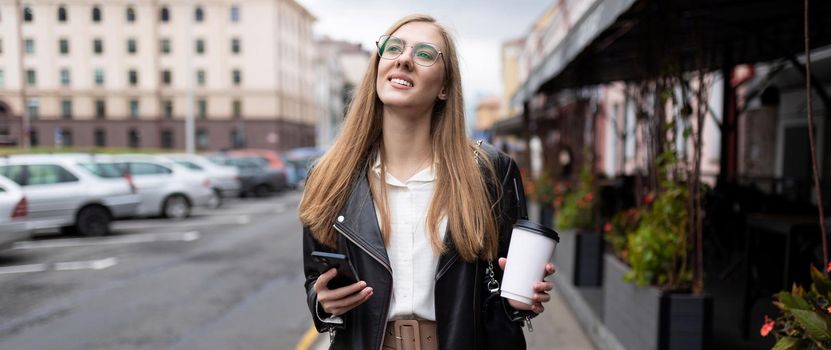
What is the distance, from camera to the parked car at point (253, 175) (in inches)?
885

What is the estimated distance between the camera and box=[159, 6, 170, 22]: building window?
28472 mm

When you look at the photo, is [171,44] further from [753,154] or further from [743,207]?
[743,207]

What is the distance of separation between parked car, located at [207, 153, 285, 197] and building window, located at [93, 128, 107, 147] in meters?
19.6

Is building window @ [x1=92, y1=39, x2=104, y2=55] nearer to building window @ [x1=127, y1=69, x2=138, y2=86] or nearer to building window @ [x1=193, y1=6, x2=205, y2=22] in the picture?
building window @ [x1=127, y1=69, x2=138, y2=86]

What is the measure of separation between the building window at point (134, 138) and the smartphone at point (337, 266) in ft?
165

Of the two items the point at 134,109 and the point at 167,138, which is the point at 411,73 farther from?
the point at 167,138

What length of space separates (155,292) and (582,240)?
4827mm

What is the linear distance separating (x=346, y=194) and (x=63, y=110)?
25597 millimetres

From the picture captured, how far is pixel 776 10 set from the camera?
18.9 feet

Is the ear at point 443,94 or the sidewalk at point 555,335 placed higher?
the ear at point 443,94

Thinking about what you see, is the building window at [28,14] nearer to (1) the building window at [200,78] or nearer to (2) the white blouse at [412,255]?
(2) the white blouse at [412,255]

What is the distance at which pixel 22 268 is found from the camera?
8.70 metres

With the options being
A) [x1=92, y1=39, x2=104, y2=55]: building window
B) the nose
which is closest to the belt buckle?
the nose

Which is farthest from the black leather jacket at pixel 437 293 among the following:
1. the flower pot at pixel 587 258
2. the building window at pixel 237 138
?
the building window at pixel 237 138
